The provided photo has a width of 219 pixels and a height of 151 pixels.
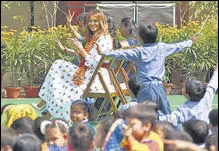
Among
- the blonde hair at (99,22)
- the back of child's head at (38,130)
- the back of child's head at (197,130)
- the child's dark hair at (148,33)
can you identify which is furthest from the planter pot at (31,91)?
the back of child's head at (197,130)

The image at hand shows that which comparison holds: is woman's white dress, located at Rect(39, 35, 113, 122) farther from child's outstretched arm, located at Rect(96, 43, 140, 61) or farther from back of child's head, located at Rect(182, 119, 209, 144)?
back of child's head, located at Rect(182, 119, 209, 144)

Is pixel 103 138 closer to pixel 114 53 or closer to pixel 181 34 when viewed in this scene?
pixel 114 53

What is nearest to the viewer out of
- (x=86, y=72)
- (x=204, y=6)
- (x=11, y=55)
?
(x=204, y=6)

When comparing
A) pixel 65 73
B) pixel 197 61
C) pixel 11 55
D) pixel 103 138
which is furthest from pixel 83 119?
pixel 197 61

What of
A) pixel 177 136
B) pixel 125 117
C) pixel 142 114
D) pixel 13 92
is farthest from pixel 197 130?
pixel 13 92

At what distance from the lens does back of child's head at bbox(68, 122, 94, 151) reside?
3789 mm

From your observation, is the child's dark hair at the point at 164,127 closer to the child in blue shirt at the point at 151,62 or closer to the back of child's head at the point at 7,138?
the back of child's head at the point at 7,138

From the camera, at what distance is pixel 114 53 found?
5.00 metres

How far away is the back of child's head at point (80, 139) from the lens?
3.79 m

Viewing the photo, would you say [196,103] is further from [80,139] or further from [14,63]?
[14,63]

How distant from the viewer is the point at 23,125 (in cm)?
404

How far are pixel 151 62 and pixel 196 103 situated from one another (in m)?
0.72

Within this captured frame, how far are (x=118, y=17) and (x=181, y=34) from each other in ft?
2.87

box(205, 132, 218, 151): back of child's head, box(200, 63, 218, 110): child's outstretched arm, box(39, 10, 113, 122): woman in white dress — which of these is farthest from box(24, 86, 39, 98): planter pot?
box(205, 132, 218, 151): back of child's head
